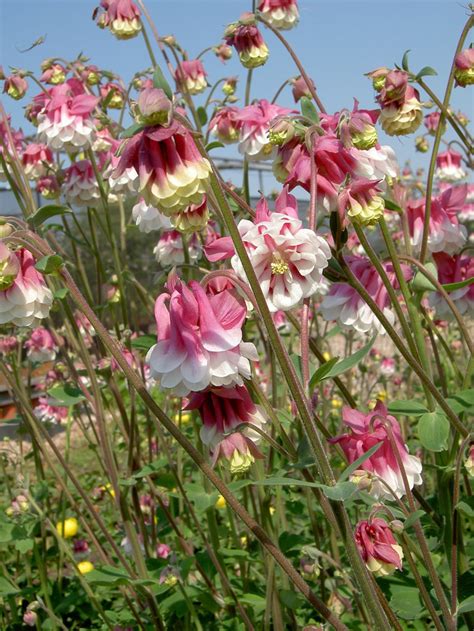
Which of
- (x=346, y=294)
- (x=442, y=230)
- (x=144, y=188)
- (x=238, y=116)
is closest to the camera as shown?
(x=144, y=188)

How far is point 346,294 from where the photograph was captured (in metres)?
1.88

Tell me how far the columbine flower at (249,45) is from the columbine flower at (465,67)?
30.1 inches

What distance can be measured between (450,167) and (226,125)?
189 centimetres

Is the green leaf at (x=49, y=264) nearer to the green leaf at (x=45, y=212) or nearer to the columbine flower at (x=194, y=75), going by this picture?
the green leaf at (x=45, y=212)

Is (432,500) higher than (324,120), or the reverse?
(324,120)

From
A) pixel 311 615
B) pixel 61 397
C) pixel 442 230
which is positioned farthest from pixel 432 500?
pixel 61 397

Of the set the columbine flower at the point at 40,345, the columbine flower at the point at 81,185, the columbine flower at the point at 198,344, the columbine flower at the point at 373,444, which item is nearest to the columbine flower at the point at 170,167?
the columbine flower at the point at 198,344

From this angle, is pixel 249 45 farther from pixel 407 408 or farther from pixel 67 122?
pixel 407 408

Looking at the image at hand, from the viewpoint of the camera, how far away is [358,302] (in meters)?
1.86

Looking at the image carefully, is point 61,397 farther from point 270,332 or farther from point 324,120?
point 270,332

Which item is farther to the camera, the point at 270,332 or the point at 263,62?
the point at 263,62

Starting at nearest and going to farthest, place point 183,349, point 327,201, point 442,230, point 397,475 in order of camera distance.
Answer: point 183,349
point 327,201
point 397,475
point 442,230

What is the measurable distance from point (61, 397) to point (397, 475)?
129 centimetres

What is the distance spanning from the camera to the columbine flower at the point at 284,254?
134cm
